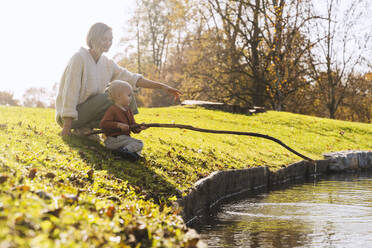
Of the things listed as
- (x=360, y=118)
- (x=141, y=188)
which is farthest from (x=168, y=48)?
(x=141, y=188)

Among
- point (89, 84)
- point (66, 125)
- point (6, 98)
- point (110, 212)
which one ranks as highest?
point (6, 98)

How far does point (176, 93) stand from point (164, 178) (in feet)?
5.39

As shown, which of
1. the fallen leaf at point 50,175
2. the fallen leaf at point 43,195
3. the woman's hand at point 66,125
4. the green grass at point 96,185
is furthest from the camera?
the woman's hand at point 66,125

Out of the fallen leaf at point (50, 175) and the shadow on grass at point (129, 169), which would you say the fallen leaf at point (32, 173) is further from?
the shadow on grass at point (129, 169)

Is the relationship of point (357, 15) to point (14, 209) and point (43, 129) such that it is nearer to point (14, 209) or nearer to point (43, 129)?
point (43, 129)

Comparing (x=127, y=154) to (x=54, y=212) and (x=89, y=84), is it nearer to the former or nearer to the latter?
(x=89, y=84)

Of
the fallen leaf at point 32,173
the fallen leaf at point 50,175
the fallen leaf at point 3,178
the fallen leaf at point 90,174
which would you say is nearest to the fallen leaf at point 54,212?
the fallen leaf at point 3,178

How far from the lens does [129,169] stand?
590cm

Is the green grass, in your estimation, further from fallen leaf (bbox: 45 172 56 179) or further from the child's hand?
the child's hand

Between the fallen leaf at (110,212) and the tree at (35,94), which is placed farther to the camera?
the tree at (35,94)

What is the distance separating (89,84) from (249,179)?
3926 mm

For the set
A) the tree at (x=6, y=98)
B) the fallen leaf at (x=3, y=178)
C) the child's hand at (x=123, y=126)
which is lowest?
the fallen leaf at (x=3, y=178)

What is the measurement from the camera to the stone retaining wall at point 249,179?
5988 mm

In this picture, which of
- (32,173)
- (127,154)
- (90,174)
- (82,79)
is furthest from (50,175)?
(82,79)
